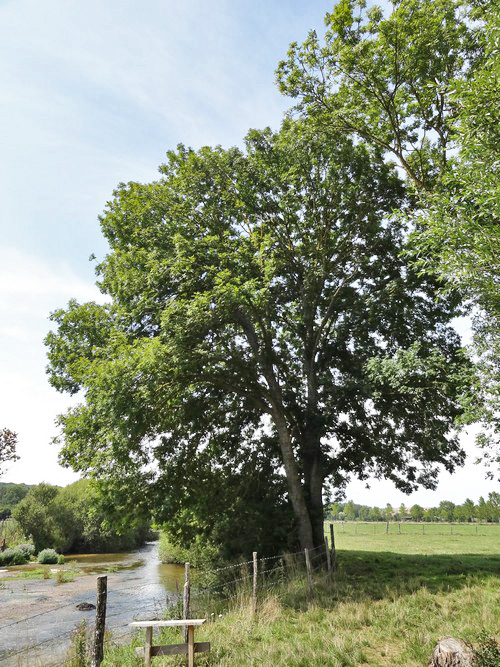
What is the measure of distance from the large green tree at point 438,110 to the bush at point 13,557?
121 ft

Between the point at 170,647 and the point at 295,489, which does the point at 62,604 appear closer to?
the point at 295,489

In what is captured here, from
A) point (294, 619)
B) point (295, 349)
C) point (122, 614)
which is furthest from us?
point (295, 349)

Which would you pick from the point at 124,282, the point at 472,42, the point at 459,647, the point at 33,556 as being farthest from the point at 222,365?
the point at 33,556

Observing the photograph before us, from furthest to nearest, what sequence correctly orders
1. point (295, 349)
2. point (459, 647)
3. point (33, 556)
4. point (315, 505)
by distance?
point (33, 556), point (295, 349), point (315, 505), point (459, 647)

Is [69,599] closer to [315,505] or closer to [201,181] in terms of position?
[315,505]

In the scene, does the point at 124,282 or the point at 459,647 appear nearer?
the point at 459,647

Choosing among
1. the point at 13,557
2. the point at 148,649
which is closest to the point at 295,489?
the point at 148,649

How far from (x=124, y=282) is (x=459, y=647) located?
49.8 feet

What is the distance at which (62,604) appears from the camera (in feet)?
62.9

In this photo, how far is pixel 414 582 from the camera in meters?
14.4

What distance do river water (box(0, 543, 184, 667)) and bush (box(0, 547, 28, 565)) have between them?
1.86 m

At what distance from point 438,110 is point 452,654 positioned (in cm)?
1667

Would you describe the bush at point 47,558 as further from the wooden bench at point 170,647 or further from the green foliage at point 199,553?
the wooden bench at point 170,647

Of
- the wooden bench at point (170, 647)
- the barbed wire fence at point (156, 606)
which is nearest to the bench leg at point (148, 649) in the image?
the wooden bench at point (170, 647)
